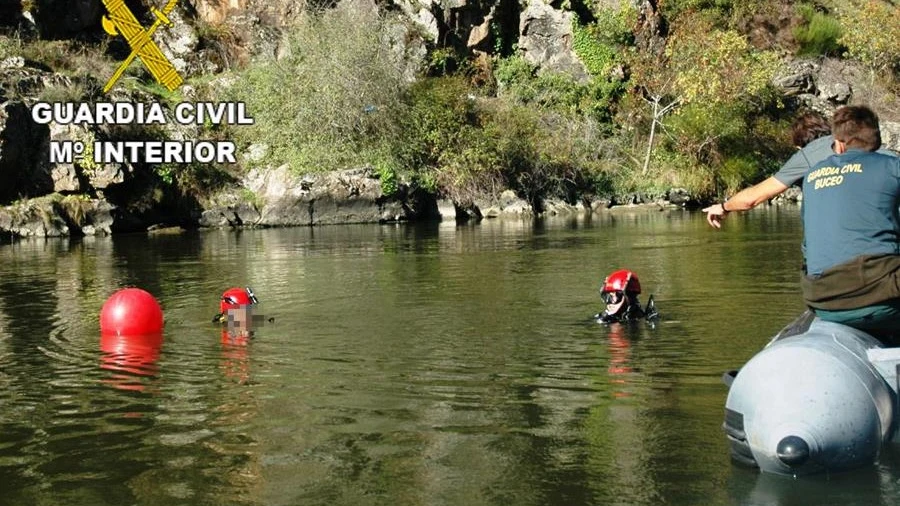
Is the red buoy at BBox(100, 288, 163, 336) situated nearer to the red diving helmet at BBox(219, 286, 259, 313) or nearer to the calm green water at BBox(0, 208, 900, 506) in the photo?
the calm green water at BBox(0, 208, 900, 506)

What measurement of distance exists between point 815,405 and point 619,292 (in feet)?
24.5

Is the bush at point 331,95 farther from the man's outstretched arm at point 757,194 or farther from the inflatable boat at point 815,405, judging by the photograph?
the inflatable boat at point 815,405

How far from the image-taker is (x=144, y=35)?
178ft

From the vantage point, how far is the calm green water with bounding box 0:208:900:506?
7391 millimetres

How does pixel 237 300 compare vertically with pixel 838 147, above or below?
below

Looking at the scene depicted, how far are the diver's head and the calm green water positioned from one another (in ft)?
1.19

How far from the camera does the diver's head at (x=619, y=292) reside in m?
14.5

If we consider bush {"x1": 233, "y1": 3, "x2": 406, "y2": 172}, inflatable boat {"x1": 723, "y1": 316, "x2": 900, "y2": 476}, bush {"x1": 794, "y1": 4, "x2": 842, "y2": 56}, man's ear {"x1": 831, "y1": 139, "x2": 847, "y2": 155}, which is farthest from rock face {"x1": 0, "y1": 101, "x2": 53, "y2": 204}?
bush {"x1": 794, "y1": 4, "x2": 842, "y2": 56}

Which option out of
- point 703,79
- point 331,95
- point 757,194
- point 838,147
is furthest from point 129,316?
point 703,79

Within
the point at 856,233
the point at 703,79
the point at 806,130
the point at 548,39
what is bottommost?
the point at 856,233

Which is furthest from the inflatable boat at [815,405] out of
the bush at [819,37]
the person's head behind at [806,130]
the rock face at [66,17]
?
the bush at [819,37]

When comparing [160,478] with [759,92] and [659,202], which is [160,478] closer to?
[659,202]

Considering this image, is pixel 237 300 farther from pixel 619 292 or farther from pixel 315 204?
pixel 315 204

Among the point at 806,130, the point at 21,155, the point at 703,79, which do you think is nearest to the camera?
the point at 806,130
